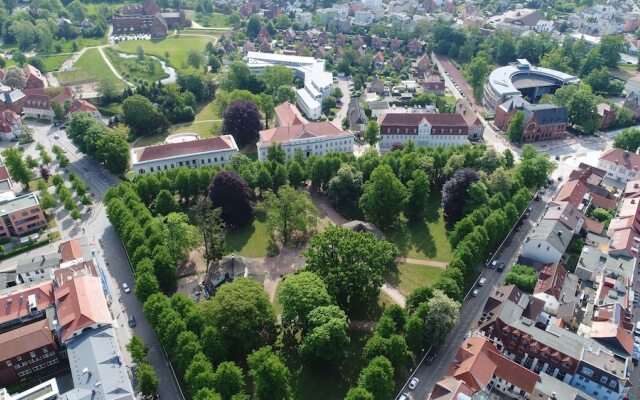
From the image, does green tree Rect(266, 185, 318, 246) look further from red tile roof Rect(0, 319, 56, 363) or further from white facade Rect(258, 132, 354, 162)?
red tile roof Rect(0, 319, 56, 363)

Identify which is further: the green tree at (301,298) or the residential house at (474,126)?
the residential house at (474,126)

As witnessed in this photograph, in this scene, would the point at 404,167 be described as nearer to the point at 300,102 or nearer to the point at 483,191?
the point at 483,191

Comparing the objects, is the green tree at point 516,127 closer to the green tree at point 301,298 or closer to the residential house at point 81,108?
the green tree at point 301,298

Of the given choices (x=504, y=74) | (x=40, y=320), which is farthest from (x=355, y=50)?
(x=40, y=320)

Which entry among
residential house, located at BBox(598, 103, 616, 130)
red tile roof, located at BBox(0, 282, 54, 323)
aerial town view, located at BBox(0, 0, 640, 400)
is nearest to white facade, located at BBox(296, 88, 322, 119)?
aerial town view, located at BBox(0, 0, 640, 400)

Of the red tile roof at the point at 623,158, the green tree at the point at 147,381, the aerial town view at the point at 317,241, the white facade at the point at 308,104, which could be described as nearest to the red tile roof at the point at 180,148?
the aerial town view at the point at 317,241
